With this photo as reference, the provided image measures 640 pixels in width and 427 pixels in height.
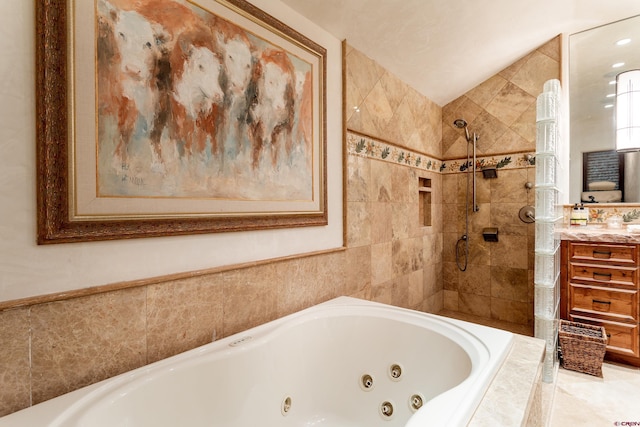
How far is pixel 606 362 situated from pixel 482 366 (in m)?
2.01

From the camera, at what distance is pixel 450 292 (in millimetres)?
3383

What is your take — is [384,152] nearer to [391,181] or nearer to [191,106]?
[391,181]

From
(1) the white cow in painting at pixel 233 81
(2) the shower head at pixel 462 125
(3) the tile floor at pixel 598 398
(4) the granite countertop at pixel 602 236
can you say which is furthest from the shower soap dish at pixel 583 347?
(1) the white cow in painting at pixel 233 81

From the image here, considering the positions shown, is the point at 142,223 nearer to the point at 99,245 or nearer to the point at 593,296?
the point at 99,245

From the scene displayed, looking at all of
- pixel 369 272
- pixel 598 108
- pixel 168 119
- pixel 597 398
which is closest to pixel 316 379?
pixel 369 272

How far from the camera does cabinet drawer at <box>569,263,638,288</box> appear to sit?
7.07 ft

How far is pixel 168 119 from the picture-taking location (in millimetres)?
1219

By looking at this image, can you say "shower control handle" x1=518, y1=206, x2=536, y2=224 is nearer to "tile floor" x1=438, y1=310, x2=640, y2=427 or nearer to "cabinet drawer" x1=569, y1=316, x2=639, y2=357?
"cabinet drawer" x1=569, y1=316, x2=639, y2=357

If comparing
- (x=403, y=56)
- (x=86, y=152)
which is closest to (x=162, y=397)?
(x=86, y=152)

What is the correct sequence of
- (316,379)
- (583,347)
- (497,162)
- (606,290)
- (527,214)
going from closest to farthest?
(316,379) < (583,347) < (606,290) < (527,214) < (497,162)

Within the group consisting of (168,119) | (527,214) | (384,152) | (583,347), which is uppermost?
(384,152)

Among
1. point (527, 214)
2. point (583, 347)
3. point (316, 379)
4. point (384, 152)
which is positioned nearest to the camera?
point (316, 379)

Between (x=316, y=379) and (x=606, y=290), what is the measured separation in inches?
86.4

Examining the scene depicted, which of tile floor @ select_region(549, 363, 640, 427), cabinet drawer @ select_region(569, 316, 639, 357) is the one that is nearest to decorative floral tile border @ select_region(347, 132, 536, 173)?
cabinet drawer @ select_region(569, 316, 639, 357)
